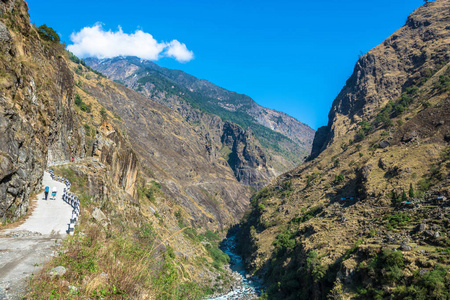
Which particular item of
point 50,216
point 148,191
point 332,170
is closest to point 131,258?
point 50,216

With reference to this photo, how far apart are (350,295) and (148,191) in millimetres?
→ 53101

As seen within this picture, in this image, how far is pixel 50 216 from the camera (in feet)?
50.1

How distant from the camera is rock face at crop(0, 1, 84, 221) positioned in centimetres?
1404

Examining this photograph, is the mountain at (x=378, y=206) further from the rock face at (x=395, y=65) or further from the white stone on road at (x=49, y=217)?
the white stone on road at (x=49, y=217)

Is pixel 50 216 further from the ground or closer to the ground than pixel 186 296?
further from the ground

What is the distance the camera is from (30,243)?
34.4 ft

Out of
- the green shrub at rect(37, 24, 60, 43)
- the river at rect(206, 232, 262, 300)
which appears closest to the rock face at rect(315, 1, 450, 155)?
the river at rect(206, 232, 262, 300)

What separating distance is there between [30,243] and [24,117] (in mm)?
12294

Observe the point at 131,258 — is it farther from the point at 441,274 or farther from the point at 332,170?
the point at 332,170

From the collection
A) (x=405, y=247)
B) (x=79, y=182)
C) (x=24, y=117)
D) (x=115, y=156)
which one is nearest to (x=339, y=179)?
(x=405, y=247)

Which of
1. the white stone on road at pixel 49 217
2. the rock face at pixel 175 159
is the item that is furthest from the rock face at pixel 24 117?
the rock face at pixel 175 159

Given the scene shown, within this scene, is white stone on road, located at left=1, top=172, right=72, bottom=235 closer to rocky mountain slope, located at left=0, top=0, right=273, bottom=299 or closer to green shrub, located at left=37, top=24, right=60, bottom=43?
rocky mountain slope, located at left=0, top=0, right=273, bottom=299

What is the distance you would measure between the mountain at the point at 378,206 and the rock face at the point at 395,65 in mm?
558

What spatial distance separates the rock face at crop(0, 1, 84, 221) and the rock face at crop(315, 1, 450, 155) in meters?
101
